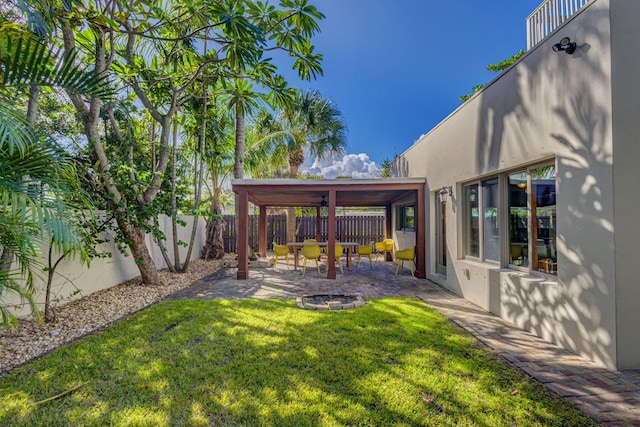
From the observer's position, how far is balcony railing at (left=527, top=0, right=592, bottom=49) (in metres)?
4.96

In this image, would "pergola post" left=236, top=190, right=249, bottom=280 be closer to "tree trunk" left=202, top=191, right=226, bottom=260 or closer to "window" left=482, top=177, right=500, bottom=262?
"tree trunk" left=202, top=191, right=226, bottom=260

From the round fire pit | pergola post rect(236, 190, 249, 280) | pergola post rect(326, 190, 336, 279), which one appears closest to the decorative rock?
pergola post rect(236, 190, 249, 280)

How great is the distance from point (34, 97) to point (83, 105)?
1.50 metres

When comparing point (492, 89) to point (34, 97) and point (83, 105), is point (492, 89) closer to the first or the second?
point (34, 97)

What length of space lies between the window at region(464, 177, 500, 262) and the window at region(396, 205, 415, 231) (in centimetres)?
351

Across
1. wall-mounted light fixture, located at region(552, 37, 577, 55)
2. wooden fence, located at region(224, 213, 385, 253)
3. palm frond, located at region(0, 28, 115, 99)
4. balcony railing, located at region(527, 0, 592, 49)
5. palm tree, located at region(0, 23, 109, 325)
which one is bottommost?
wooden fence, located at region(224, 213, 385, 253)

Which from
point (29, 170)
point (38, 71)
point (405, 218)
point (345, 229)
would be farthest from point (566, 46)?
point (345, 229)

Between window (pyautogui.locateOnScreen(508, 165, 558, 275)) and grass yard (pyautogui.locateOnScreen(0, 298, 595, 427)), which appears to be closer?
grass yard (pyautogui.locateOnScreen(0, 298, 595, 427))

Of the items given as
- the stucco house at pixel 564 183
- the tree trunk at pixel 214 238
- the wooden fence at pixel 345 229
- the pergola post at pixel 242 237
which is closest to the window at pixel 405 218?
the wooden fence at pixel 345 229

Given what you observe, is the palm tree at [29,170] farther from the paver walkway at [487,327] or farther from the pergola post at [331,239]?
the pergola post at [331,239]

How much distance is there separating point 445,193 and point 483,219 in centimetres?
139

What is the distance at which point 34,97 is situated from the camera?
4.28 metres

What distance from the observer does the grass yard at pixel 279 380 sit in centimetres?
232

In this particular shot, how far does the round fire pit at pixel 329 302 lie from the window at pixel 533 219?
2832mm
